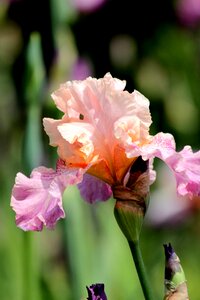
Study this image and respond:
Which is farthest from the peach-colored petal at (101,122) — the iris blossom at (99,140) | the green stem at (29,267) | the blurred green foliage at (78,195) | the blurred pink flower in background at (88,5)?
the blurred pink flower in background at (88,5)

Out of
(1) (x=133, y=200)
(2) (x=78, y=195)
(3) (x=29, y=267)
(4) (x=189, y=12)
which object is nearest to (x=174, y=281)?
(1) (x=133, y=200)

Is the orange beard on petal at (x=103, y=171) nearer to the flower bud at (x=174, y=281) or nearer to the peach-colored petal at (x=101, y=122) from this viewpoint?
the peach-colored petal at (x=101, y=122)

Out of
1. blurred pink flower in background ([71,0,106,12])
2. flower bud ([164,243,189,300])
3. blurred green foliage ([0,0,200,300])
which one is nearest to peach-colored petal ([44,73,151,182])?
flower bud ([164,243,189,300])

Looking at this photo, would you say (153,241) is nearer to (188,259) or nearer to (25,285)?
(188,259)

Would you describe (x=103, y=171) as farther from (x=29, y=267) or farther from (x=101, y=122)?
(x=29, y=267)

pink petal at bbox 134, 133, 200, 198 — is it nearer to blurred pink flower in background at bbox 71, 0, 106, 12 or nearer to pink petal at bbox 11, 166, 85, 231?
pink petal at bbox 11, 166, 85, 231
